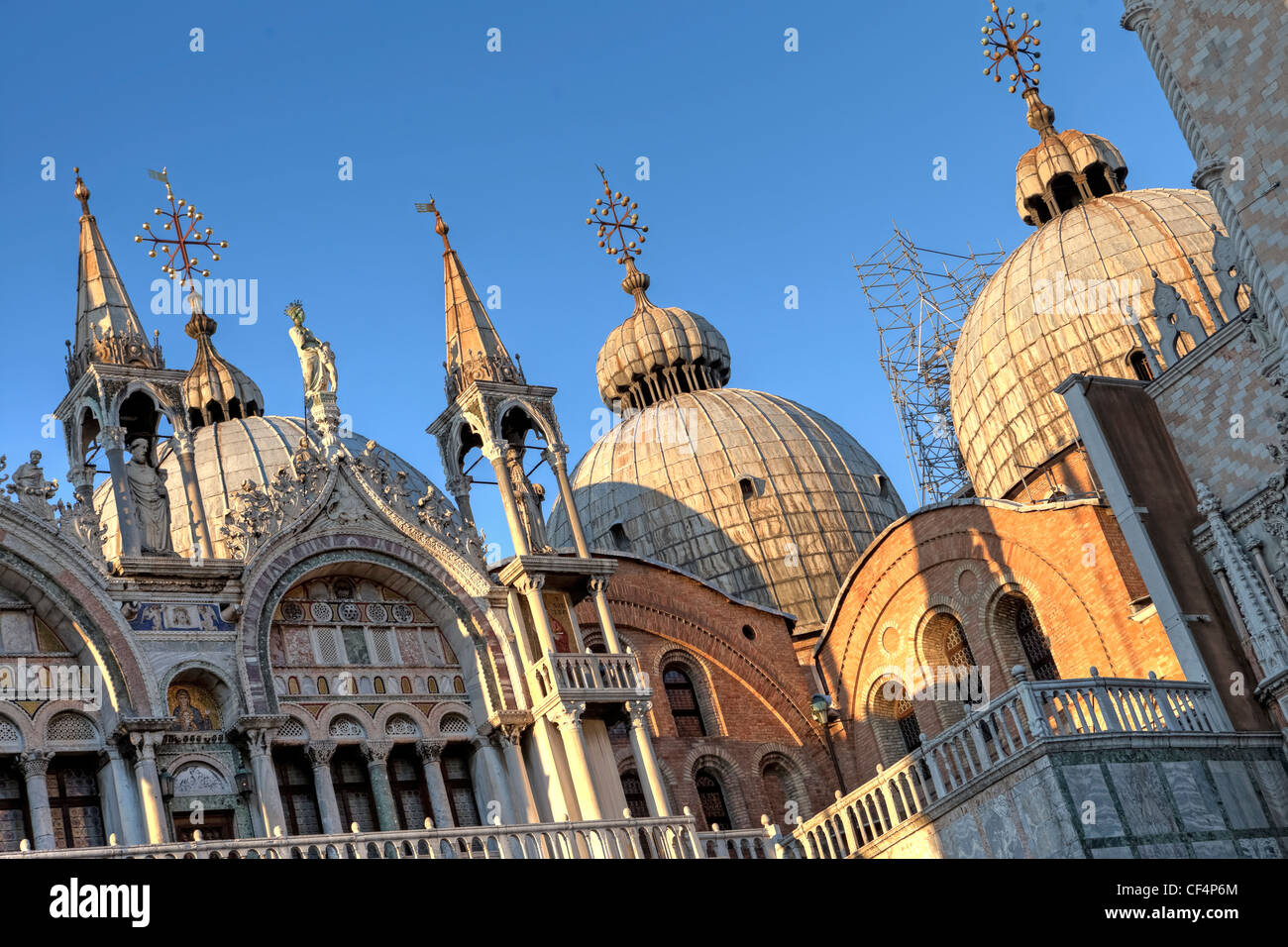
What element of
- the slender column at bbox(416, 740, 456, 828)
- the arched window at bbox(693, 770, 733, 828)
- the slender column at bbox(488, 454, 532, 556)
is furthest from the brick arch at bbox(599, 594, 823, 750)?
the slender column at bbox(416, 740, 456, 828)

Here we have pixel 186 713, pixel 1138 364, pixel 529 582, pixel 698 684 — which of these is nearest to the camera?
pixel 186 713

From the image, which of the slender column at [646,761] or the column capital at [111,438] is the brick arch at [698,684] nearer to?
the slender column at [646,761]

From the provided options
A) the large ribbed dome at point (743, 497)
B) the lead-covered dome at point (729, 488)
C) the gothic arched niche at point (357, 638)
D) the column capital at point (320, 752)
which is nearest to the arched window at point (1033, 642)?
the gothic arched niche at point (357, 638)

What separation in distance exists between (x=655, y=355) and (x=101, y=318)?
76.4 ft

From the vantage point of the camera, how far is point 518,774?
1984 cm

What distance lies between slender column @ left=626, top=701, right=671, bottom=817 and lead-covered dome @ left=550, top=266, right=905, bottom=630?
51.4 feet

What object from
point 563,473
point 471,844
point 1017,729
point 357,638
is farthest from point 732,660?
point 471,844

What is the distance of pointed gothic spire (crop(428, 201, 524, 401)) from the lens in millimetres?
22188

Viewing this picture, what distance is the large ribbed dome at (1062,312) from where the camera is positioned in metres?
32.5

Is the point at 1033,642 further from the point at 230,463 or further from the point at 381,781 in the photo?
the point at 230,463

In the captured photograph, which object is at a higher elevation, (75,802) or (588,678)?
(588,678)
